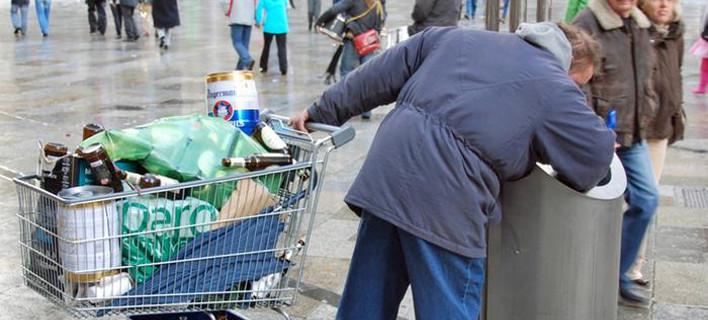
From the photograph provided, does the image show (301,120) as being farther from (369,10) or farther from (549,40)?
(369,10)

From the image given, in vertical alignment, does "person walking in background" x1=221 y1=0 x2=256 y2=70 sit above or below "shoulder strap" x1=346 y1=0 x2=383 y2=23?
below

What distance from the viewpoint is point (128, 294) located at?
3150 mm

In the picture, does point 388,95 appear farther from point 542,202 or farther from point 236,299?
point 236,299

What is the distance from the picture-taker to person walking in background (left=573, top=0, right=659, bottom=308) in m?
4.59

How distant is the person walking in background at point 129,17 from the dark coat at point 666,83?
14174mm

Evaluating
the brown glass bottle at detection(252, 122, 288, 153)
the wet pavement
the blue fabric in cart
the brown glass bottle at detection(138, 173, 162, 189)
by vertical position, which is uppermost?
the brown glass bottle at detection(252, 122, 288, 153)

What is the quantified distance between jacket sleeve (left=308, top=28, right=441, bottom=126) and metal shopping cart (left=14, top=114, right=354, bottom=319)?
11 cm

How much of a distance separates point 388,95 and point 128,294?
1.09 metres

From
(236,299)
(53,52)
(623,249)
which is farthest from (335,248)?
(53,52)

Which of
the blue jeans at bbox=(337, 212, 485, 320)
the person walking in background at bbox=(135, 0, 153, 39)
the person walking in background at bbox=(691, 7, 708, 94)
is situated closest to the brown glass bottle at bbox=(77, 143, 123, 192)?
the blue jeans at bbox=(337, 212, 485, 320)

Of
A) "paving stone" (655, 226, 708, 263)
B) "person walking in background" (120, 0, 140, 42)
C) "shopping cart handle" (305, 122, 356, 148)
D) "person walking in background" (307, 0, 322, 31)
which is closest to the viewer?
"shopping cart handle" (305, 122, 356, 148)

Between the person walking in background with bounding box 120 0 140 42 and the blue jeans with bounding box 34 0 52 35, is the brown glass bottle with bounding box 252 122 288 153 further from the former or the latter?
the blue jeans with bounding box 34 0 52 35

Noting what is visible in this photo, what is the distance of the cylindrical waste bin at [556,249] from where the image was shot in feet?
10.8

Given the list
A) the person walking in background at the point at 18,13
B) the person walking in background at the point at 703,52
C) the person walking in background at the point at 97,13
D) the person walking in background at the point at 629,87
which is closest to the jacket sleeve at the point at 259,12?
the person walking in background at the point at 703,52
